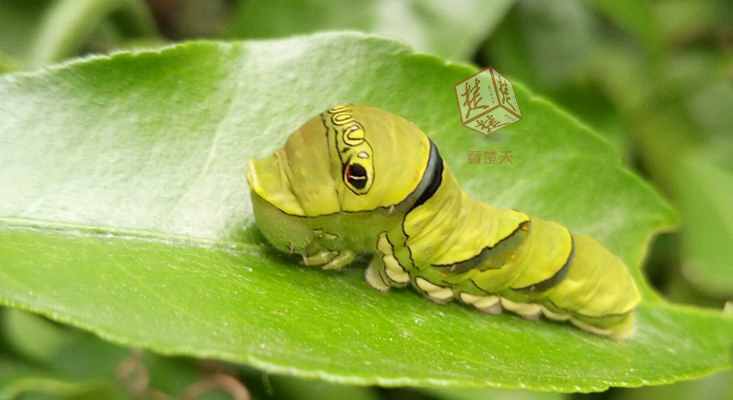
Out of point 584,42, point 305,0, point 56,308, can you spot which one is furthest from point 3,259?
point 584,42

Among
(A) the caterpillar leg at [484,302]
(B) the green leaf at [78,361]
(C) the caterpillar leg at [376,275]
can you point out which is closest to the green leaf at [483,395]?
(A) the caterpillar leg at [484,302]

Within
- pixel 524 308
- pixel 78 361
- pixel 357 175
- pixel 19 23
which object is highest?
pixel 19 23

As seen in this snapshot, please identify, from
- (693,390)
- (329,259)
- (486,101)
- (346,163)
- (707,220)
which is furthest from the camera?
(707,220)

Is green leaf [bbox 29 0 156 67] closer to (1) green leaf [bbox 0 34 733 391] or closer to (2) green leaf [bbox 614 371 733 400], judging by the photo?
(1) green leaf [bbox 0 34 733 391]

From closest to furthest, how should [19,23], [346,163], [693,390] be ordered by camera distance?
[346,163], [693,390], [19,23]

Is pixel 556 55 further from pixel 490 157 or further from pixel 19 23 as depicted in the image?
pixel 19 23

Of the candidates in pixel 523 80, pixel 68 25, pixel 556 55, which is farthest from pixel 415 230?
pixel 556 55

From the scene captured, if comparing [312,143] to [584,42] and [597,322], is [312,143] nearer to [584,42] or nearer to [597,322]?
[597,322]
